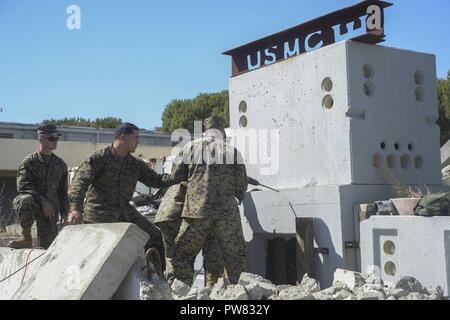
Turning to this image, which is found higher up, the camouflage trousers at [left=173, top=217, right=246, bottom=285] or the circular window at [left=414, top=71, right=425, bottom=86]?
the circular window at [left=414, top=71, right=425, bottom=86]

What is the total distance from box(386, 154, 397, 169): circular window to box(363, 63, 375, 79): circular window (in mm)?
859

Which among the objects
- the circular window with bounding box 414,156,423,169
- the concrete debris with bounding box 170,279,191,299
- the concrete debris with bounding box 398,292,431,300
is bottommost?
the concrete debris with bounding box 398,292,431,300

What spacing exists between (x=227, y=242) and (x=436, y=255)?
1769 mm

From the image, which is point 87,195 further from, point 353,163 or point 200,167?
point 353,163

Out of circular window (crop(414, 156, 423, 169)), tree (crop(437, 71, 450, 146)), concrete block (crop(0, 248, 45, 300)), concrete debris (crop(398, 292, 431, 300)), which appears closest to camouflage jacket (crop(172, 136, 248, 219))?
concrete block (crop(0, 248, 45, 300))

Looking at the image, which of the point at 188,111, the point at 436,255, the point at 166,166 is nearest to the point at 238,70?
the point at 436,255

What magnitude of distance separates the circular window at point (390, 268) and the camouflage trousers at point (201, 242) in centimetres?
129

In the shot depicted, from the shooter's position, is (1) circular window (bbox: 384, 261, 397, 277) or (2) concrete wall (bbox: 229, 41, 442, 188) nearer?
(1) circular window (bbox: 384, 261, 397, 277)

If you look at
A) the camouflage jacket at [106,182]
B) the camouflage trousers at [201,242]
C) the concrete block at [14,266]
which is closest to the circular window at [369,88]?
the camouflage trousers at [201,242]

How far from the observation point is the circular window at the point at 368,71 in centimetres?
571

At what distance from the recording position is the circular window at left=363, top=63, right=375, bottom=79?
5.71 metres

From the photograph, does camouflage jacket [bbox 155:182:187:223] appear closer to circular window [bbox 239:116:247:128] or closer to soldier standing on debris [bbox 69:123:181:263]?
soldier standing on debris [bbox 69:123:181:263]

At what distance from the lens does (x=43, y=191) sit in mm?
6117

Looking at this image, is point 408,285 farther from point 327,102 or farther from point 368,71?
point 368,71
